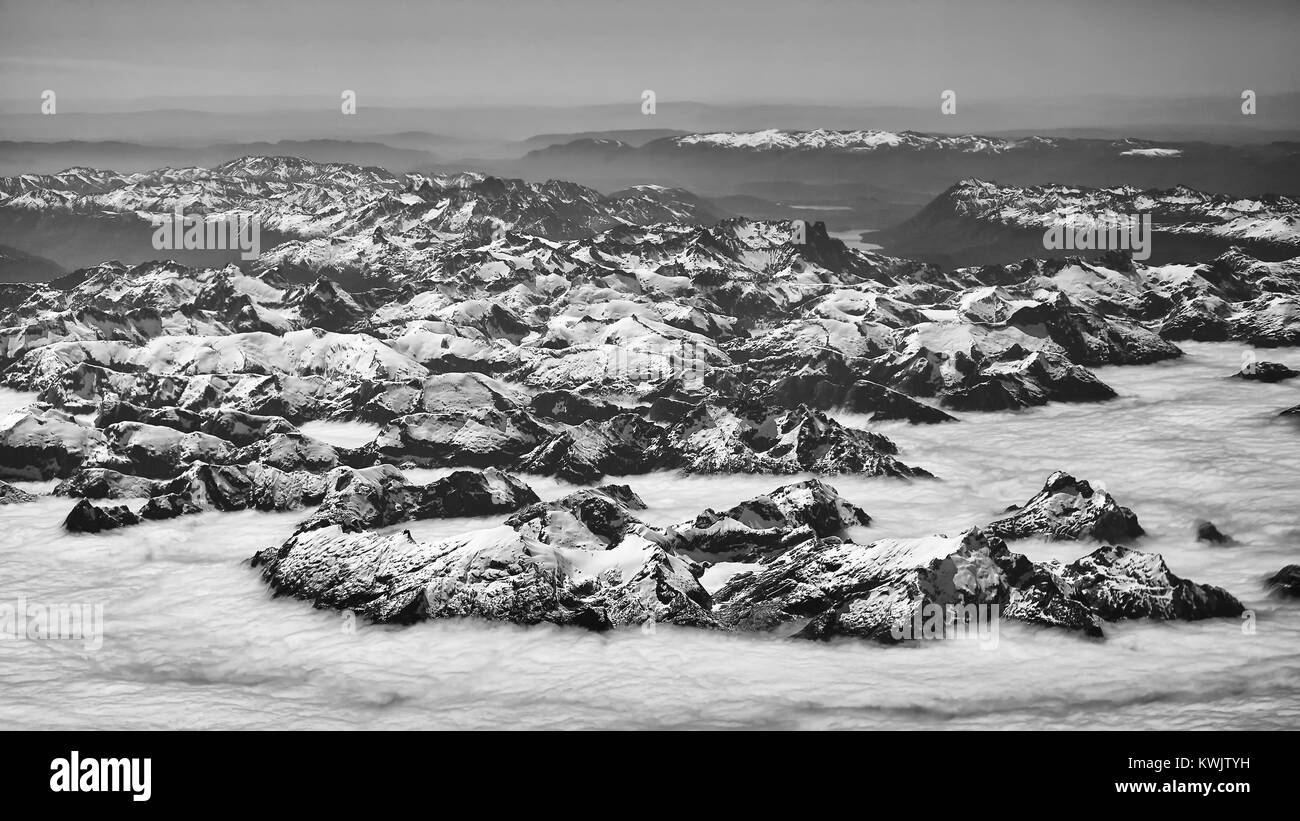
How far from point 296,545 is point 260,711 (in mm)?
55142

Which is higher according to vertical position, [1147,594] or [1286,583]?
[1147,594]

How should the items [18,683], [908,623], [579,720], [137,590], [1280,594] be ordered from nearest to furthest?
[579,720] < [18,683] < [908,623] < [1280,594] < [137,590]

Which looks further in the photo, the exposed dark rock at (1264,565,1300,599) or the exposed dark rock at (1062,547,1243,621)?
the exposed dark rock at (1264,565,1300,599)

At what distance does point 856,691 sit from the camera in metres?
151

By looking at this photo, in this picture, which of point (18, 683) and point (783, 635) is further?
point (783, 635)

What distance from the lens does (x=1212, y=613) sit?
171m

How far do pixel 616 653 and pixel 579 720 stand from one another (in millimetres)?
20907

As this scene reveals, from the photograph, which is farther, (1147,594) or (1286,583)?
(1286,583)

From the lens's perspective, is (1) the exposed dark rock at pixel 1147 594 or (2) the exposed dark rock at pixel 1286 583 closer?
(1) the exposed dark rock at pixel 1147 594

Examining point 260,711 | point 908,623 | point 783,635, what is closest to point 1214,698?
point 908,623
